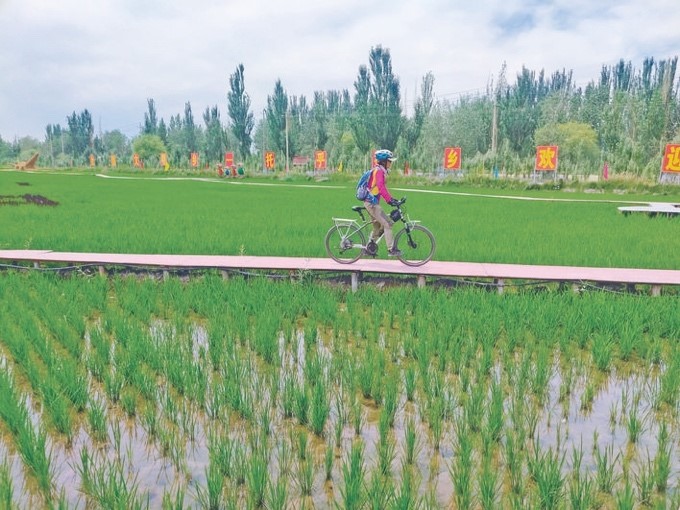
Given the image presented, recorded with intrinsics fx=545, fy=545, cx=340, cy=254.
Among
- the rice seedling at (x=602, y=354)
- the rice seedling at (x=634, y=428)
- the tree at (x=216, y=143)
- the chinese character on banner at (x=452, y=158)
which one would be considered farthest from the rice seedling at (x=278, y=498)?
the tree at (x=216, y=143)

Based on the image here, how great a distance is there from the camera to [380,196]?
7184 mm

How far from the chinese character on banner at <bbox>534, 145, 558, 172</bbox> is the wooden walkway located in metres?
25.7

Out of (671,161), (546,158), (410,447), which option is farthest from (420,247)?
(546,158)

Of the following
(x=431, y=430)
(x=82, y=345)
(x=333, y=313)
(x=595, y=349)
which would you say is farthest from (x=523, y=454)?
(x=82, y=345)

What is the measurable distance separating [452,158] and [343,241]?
1141 inches

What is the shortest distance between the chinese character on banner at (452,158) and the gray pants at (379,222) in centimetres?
2838

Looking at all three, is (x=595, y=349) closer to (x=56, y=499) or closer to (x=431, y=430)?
(x=431, y=430)

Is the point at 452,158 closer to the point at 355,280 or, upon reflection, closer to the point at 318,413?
the point at 355,280

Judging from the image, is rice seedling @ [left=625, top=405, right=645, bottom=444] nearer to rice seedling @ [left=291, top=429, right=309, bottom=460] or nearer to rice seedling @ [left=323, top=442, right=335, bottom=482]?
rice seedling @ [left=323, top=442, right=335, bottom=482]

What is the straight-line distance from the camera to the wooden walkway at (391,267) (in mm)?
6778

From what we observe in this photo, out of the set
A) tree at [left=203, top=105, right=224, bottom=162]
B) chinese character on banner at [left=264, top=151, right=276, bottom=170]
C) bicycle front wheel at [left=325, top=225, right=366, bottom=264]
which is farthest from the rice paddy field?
tree at [left=203, top=105, right=224, bottom=162]

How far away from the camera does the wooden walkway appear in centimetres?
678

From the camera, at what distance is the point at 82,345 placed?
5141 millimetres

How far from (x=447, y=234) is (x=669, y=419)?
753 centimetres
